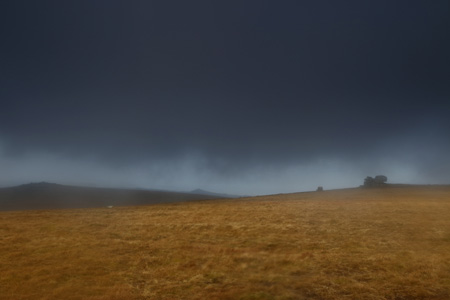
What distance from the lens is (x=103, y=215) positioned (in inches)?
1131

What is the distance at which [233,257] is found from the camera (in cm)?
1468

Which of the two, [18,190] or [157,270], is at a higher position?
[18,190]

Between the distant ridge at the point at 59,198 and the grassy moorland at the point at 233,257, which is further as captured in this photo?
the distant ridge at the point at 59,198

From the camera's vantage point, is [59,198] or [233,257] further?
[59,198]

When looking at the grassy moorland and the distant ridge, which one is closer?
the grassy moorland

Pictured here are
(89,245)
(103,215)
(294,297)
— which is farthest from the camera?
(103,215)

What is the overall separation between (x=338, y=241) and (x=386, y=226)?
5777 mm

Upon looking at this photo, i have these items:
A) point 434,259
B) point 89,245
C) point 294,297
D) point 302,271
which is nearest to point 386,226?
point 434,259

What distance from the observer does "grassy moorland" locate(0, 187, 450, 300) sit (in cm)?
1061

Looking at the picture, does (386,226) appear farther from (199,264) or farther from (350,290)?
(199,264)

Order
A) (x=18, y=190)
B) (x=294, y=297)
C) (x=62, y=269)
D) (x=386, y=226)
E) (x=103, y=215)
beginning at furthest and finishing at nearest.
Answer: (x=18, y=190) < (x=103, y=215) < (x=386, y=226) < (x=62, y=269) < (x=294, y=297)

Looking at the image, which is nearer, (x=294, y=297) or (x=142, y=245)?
(x=294, y=297)

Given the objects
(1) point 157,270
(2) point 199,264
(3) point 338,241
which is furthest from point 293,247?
(1) point 157,270

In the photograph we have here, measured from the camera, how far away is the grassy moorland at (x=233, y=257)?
10.6 metres
